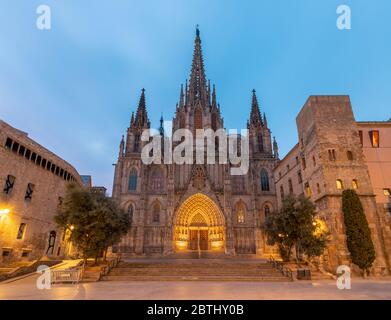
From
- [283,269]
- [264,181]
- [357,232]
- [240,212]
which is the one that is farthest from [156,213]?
[357,232]

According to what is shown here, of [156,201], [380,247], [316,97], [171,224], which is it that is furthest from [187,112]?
[380,247]

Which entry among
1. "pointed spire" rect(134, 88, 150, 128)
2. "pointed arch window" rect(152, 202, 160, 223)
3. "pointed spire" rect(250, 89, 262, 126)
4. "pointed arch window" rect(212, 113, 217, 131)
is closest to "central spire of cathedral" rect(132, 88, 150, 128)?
"pointed spire" rect(134, 88, 150, 128)

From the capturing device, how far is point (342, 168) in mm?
18172

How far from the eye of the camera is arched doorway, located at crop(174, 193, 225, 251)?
103 feet

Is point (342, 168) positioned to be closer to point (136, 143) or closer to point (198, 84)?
point (136, 143)

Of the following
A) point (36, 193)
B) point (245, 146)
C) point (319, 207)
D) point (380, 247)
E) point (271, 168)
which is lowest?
point (380, 247)

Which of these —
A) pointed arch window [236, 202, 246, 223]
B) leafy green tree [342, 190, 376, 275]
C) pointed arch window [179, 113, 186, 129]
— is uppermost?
pointed arch window [179, 113, 186, 129]

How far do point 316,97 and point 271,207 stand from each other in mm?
19010

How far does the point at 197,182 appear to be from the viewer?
33.8 metres

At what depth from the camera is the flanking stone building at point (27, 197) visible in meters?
19.5

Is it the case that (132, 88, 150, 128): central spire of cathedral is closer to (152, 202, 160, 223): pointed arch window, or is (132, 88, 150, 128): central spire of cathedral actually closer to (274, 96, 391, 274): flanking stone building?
(152, 202, 160, 223): pointed arch window

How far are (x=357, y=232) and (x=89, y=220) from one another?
747 inches

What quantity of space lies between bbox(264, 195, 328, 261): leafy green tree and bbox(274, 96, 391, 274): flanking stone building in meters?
1.84
